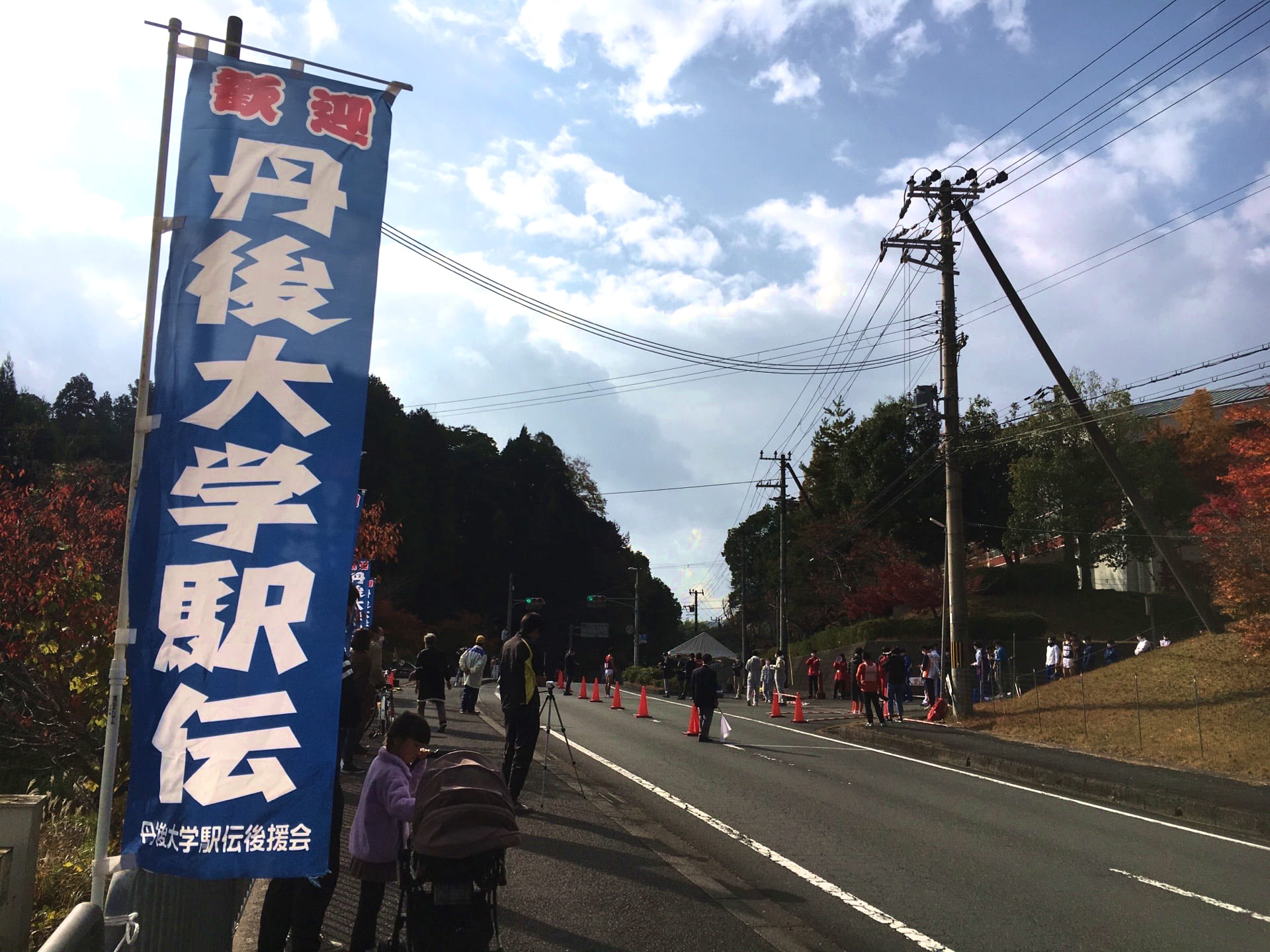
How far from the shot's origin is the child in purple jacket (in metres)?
4.89

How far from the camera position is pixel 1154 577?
46469 millimetres

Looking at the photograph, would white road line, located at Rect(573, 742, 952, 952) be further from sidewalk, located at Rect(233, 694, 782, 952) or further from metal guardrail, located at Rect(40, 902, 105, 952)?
metal guardrail, located at Rect(40, 902, 105, 952)

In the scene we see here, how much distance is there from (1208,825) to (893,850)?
482 centimetres

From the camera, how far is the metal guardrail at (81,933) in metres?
2.81

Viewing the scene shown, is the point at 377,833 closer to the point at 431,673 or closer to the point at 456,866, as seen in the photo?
the point at 456,866

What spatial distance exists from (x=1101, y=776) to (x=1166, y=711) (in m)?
7.58

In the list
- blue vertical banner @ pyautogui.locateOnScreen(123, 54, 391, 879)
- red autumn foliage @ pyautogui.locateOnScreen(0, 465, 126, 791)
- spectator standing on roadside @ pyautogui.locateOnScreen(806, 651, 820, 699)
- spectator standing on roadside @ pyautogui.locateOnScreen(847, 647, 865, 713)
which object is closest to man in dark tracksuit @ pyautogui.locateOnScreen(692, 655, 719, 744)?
spectator standing on roadside @ pyautogui.locateOnScreen(847, 647, 865, 713)

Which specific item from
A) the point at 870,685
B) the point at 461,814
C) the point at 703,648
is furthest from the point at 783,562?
the point at 461,814

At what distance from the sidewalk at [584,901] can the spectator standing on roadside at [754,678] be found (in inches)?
918

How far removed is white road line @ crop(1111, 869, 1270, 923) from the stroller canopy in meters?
5.43

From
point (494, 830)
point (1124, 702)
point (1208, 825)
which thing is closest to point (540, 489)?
point (1124, 702)

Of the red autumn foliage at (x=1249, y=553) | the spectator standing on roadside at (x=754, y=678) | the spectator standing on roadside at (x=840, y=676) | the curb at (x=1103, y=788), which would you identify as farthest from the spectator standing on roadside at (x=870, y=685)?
the spectator standing on roadside at (x=754, y=678)

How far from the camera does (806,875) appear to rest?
746 cm

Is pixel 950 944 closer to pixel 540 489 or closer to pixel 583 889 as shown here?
pixel 583 889
